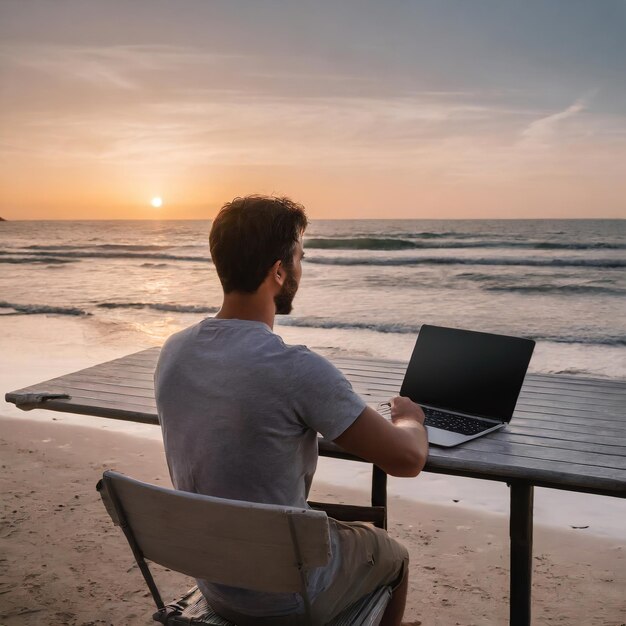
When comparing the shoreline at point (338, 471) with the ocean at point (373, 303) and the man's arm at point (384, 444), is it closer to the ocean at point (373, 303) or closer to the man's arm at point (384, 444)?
the ocean at point (373, 303)

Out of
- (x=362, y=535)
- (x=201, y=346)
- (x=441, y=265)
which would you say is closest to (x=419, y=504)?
(x=362, y=535)

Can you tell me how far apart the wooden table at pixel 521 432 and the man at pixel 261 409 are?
26 centimetres

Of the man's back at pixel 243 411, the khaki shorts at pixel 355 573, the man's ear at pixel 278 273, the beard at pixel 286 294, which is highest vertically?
the man's ear at pixel 278 273

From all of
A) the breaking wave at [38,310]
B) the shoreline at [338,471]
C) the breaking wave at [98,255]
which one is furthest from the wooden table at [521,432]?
the breaking wave at [98,255]

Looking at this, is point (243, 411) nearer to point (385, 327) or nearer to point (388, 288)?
point (385, 327)

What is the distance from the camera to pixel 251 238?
1.61 metres

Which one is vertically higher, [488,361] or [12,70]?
[12,70]

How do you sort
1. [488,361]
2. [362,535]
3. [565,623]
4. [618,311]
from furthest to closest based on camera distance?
[618,311]
[565,623]
[488,361]
[362,535]

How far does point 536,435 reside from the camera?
2.05 meters

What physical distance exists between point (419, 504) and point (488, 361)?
2022 millimetres

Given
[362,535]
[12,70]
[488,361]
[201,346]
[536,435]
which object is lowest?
[362,535]

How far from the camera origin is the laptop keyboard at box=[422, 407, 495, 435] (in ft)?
6.80

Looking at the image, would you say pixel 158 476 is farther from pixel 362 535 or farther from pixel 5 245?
pixel 5 245

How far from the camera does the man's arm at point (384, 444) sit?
5.25ft
